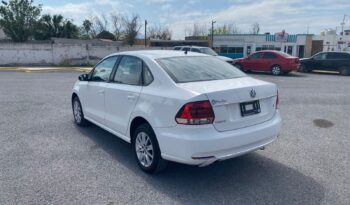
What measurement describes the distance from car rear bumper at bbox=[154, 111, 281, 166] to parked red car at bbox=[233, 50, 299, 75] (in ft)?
51.9

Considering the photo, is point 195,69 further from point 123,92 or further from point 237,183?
point 237,183

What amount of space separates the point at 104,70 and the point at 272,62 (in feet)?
50.6

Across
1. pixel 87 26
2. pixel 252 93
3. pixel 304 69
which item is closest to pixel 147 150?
pixel 252 93

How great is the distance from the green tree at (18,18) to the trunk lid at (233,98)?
120 feet

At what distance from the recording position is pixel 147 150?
405cm

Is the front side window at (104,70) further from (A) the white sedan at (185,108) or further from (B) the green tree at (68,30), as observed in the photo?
(B) the green tree at (68,30)

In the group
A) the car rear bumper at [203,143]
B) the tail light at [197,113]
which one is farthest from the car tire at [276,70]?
the tail light at [197,113]

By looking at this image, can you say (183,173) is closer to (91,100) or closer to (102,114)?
(102,114)

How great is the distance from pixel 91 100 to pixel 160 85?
2.18 meters

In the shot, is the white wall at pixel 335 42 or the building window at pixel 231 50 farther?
the building window at pixel 231 50

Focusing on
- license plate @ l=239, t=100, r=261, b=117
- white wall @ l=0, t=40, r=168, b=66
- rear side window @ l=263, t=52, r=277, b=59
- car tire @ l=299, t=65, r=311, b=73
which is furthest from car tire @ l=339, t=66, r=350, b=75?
white wall @ l=0, t=40, r=168, b=66

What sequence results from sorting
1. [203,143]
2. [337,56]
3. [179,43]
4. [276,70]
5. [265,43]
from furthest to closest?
[179,43] → [265,43] → [337,56] → [276,70] → [203,143]

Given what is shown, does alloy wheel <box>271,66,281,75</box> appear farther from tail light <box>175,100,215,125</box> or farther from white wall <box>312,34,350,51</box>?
white wall <box>312,34,350,51</box>

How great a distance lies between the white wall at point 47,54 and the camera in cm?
2392
